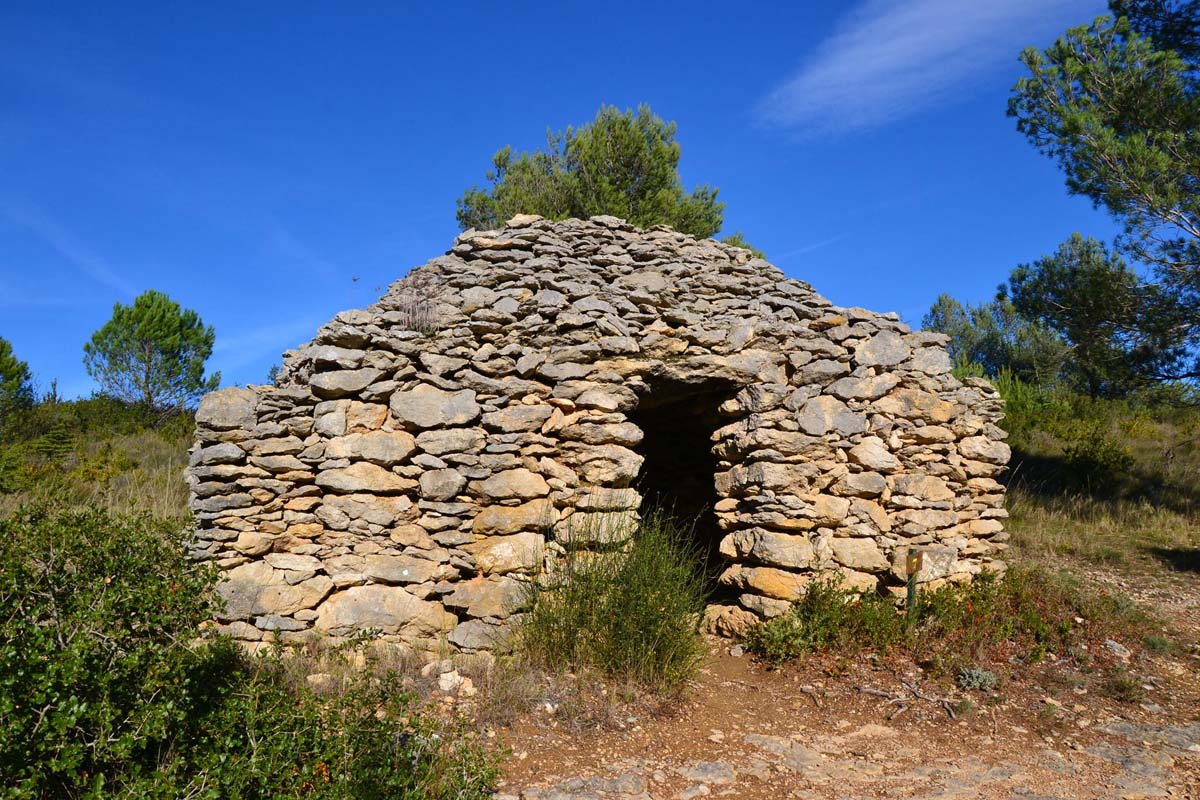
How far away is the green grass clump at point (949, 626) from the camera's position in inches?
233

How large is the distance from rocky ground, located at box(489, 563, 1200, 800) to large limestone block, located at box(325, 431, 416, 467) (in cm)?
219

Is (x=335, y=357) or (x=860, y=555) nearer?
(x=335, y=357)

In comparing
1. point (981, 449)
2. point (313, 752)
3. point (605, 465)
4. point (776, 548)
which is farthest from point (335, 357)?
point (981, 449)

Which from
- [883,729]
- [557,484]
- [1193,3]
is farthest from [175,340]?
[1193,3]

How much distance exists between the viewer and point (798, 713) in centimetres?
525

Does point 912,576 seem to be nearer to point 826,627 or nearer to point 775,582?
point 826,627

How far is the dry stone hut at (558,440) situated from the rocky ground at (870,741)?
93 cm

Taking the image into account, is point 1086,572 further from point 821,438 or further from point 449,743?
point 449,743

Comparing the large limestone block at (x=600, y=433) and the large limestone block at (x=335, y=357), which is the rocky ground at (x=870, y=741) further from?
the large limestone block at (x=335, y=357)

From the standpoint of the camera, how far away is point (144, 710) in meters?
3.09

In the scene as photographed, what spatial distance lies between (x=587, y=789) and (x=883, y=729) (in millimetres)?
2183

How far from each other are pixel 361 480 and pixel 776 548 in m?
3.24

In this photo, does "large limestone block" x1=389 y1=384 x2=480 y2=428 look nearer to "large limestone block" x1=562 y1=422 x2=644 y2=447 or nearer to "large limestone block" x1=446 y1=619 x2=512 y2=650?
"large limestone block" x1=562 y1=422 x2=644 y2=447

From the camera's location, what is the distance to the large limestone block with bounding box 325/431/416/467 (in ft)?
19.0
